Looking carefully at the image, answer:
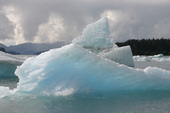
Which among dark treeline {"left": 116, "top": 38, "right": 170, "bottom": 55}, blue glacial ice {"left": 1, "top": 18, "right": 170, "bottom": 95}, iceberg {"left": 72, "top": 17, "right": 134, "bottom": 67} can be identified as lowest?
blue glacial ice {"left": 1, "top": 18, "right": 170, "bottom": 95}

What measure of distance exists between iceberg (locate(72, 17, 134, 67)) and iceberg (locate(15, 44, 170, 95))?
8.77m

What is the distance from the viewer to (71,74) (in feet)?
25.1

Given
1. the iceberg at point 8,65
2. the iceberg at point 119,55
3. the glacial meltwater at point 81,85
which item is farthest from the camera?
the iceberg at point 119,55

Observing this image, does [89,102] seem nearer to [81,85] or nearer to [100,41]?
[81,85]

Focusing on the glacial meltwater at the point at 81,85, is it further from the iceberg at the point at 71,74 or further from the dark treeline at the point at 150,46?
the dark treeline at the point at 150,46

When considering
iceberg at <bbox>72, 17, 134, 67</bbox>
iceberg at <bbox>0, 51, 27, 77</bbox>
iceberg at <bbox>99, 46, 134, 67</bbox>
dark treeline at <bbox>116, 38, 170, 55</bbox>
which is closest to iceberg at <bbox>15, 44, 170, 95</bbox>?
iceberg at <bbox>0, 51, 27, 77</bbox>

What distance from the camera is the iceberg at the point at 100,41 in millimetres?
16531

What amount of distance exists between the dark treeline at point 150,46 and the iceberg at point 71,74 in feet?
203

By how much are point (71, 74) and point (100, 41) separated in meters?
9.54

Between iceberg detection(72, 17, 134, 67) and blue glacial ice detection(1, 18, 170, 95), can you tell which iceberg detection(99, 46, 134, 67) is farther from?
blue glacial ice detection(1, 18, 170, 95)

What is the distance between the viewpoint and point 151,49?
228 ft

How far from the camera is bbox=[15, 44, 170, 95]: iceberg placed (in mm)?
7547

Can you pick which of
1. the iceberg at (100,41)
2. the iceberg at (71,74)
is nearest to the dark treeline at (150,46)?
the iceberg at (100,41)

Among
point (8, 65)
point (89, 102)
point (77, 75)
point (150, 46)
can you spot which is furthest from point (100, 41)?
point (150, 46)
